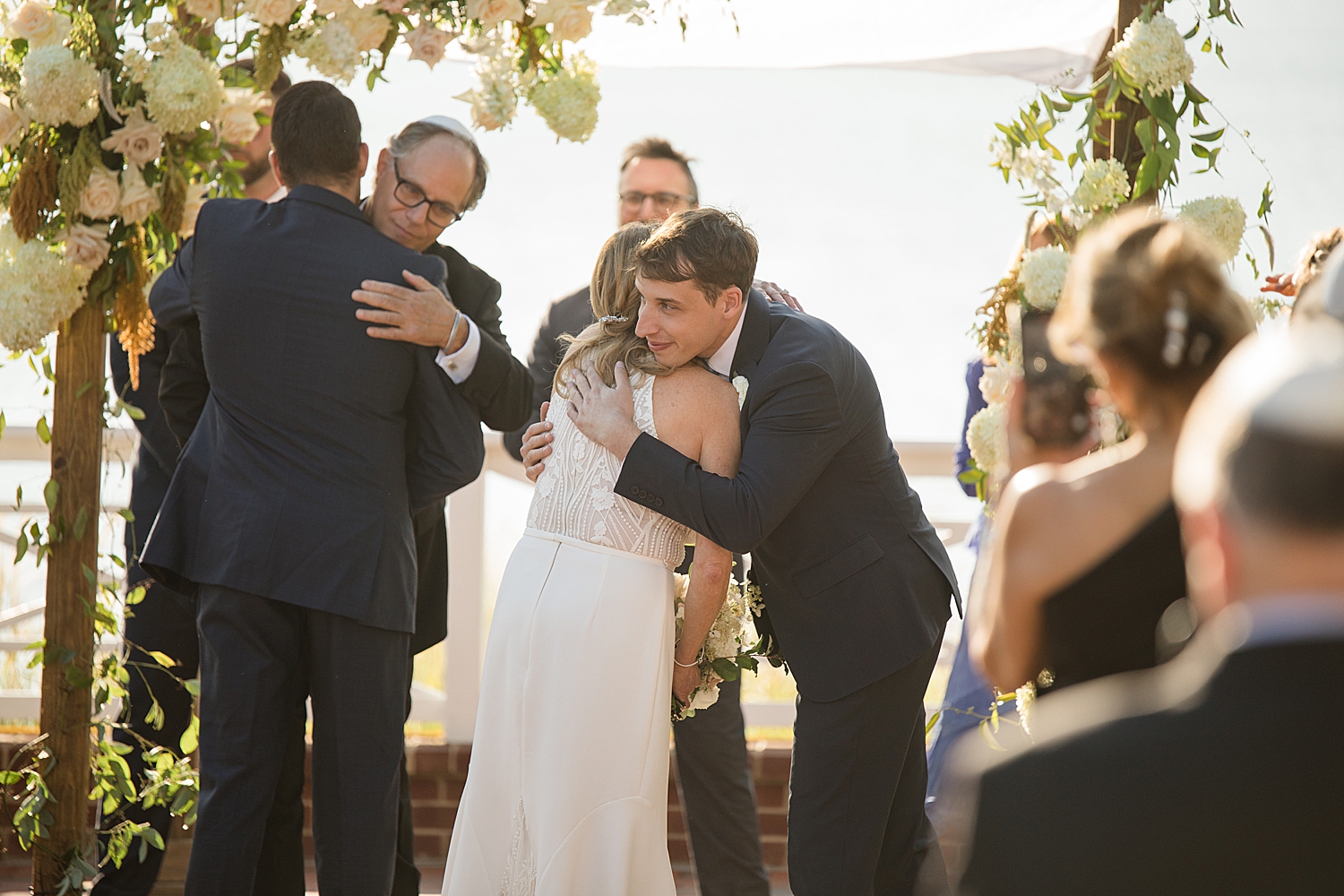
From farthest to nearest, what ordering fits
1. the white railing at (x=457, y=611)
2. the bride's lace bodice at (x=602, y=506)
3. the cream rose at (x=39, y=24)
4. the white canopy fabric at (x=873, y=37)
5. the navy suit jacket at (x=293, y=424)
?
1. the white railing at (x=457, y=611)
2. the white canopy fabric at (x=873, y=37)
3. the cream rose at (x=39, y=24)
4. the navy suit jacket at (x=293, y=424)
5. the bride's lace bodice at (x=602, y=506)

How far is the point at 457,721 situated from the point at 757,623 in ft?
6.37

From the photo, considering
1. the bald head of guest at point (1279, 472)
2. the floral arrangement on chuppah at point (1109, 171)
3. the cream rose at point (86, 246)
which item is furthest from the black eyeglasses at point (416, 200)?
the bald head of guest at point (1279, 472)

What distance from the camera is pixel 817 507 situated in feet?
8.72

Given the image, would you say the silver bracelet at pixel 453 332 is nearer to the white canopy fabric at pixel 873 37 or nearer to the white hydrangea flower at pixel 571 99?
the white hydrangea flower at pixel 571 99

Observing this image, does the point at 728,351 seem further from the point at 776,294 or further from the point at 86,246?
the point at 86,246

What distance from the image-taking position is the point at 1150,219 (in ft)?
5.15

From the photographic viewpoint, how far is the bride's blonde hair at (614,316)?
2686 millimetres

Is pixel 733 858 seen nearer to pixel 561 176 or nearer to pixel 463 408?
pixel 463 408

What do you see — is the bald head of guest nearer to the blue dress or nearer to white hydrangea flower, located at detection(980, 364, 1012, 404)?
white hydrangea flower, located at detection(980, 364, 1012, 404)

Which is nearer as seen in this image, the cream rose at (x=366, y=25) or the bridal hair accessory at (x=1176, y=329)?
the bridal hair accessory at (x=1176, y=329)

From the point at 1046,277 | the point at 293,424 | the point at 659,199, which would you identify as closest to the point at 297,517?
the point at 293,424

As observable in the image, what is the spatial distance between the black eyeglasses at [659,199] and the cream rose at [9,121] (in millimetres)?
1841

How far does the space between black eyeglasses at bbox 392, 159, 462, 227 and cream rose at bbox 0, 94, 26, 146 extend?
0.89 meters

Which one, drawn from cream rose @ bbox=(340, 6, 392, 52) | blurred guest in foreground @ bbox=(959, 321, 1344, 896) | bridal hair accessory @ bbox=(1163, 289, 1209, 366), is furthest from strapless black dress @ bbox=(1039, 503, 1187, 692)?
cream rose @ bbox=(340, 6, 392, 52)
